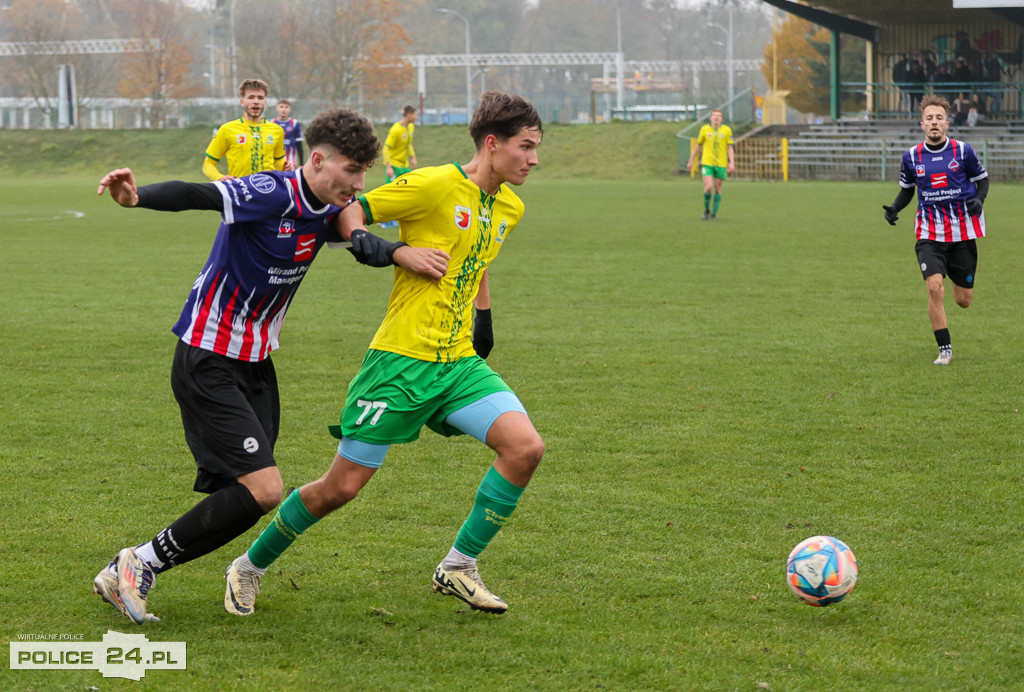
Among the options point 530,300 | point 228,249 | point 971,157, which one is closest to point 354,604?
point 228,249

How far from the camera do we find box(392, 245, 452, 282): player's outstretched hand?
12.9ft

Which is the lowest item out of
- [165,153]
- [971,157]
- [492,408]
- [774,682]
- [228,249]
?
[774,682]

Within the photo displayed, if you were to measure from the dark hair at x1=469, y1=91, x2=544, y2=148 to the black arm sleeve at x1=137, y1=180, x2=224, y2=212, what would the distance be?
3.34ft

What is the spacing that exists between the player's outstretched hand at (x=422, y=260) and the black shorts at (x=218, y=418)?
2.29ft

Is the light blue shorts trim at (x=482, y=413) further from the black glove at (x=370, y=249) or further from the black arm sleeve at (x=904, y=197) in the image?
the black arm sleeve at (x=904, y=197)

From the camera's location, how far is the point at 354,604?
4.28m

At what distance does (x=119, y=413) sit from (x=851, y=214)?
1931 centimetres

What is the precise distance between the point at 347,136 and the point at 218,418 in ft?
3.51

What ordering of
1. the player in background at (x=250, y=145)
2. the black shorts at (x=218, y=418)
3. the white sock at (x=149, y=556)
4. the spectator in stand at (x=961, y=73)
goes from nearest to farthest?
the black shorts at (x=218, y=418) → the white sock at (x=149, y=556) → the player in background at (x=250, y=145) → the spectator in stand at (x=961, y=73)

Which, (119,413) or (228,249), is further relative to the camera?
(119,413)

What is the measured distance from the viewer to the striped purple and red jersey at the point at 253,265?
3.92 metres

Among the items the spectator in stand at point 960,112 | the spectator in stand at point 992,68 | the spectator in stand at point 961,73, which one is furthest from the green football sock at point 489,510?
the spectator in stand at point 992,68

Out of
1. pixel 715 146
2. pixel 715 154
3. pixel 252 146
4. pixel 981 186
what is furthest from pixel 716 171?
pixel 981 186

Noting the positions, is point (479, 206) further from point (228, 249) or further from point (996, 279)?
point (996, 279)
